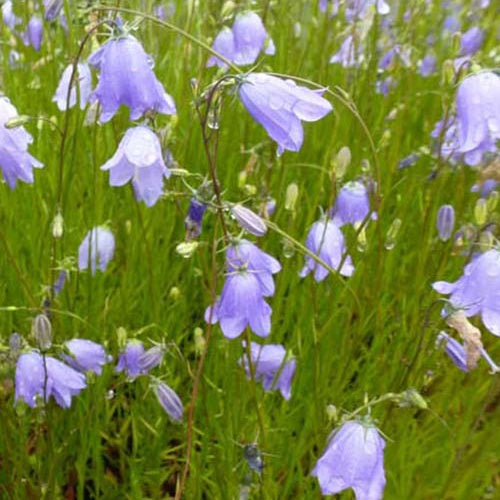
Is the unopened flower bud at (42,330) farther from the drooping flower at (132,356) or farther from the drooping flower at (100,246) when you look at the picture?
the drooping flower at (100,246)

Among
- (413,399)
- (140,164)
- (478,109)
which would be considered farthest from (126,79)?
(413,399)

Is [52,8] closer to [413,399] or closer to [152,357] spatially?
[152,357]

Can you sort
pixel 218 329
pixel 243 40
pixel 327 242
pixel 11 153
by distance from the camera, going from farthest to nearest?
pixel 243 40 < pixel 218 329 < pixel 327 242 < pixel 11 153

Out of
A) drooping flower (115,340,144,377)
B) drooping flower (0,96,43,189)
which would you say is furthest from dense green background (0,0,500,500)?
drooping flower (0,96,43,189)

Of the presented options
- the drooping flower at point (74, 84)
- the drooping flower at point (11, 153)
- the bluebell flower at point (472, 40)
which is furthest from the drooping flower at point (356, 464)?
the bluebell flower at point (472, 40)

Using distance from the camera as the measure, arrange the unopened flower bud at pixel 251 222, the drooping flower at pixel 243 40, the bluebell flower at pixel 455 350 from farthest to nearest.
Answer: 1. the drooping flower at pixel 243 40
2. the bluebell flower at pixel 455 350
3. the unopened flower bud at pixel 251 222

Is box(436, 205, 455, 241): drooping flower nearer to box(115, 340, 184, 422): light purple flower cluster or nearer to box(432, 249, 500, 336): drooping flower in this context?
box(432, 249, 500, 336): drooping flower

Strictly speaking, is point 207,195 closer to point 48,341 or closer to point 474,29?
point 48,341
